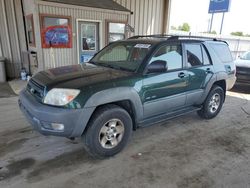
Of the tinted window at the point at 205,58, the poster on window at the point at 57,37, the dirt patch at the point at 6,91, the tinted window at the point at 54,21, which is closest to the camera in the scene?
the tinted window at the point at 205,58

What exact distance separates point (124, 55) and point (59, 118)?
1777 millimetres

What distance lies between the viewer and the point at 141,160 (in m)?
3.04

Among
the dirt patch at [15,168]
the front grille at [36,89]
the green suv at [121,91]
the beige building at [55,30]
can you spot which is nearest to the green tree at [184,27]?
the beige building at [55,30]

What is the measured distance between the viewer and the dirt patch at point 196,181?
2.56 meters

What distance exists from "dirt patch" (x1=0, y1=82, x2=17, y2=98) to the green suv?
3159 mm

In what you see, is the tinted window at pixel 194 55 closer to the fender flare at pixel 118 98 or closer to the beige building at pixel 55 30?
the fender flare at pixel 118 98

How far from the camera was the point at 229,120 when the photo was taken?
4.71m

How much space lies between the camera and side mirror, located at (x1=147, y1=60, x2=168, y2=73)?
3238mm

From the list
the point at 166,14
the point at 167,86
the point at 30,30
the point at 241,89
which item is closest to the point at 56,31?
the point at 30,30

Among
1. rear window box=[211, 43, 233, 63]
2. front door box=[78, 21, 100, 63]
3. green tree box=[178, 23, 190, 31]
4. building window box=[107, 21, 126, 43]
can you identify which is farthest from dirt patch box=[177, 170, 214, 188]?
green tree box=[178, 23, 190, 31]

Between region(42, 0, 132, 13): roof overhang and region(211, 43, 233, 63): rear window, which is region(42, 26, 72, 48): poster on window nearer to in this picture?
region(42, 0, 132, 13): roof overhang

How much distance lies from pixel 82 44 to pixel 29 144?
4954 millimetres

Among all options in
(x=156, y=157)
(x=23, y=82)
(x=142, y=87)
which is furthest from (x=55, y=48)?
(x=156, y=157)

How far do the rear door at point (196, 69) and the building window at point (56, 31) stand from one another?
4.57 metres
